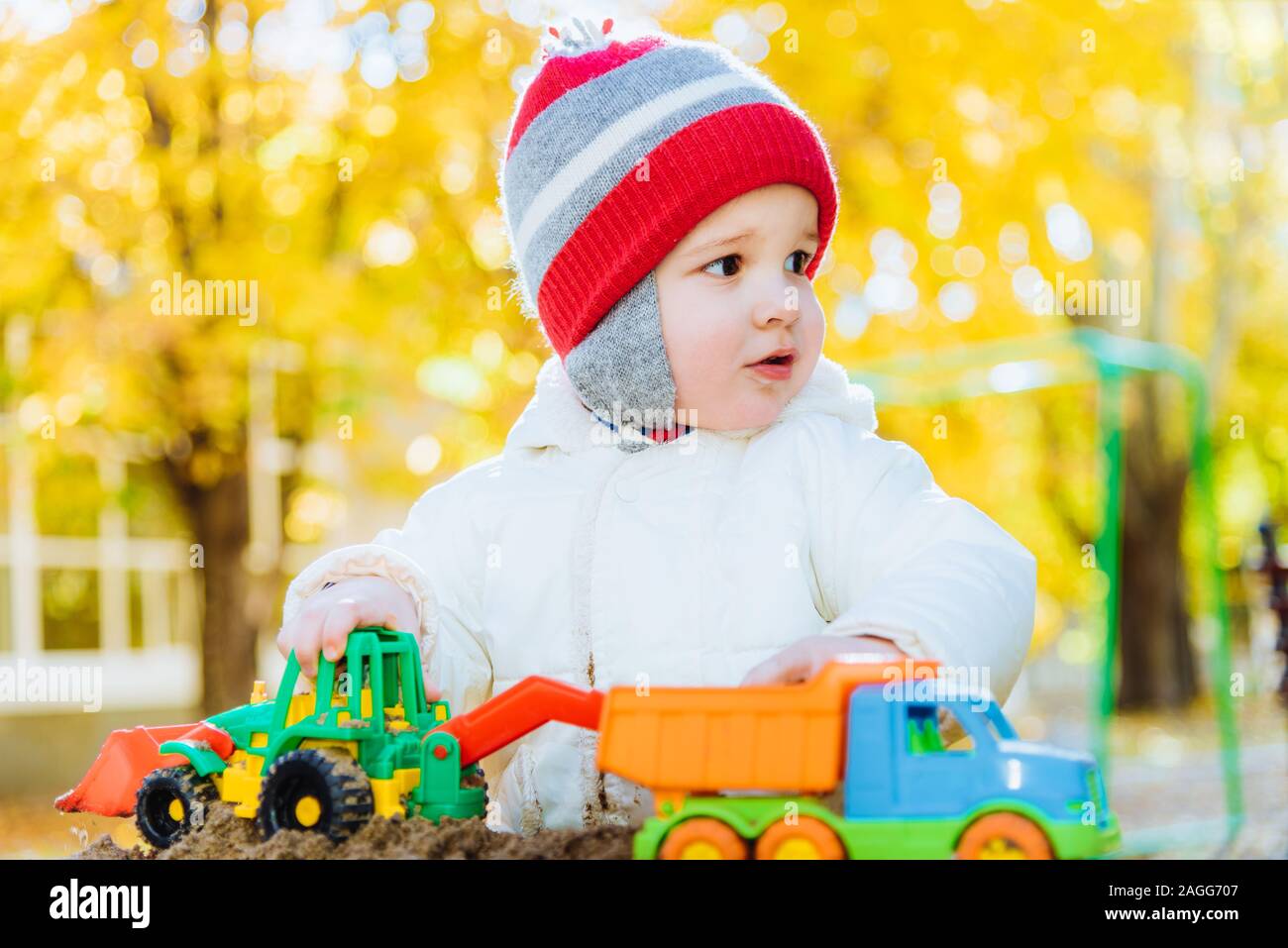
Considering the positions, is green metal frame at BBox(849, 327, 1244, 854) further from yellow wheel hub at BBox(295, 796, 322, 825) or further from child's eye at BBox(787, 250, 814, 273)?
yellow wheel hub at BBox(295, 796, 322, 825)

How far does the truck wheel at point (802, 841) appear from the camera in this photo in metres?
1.06

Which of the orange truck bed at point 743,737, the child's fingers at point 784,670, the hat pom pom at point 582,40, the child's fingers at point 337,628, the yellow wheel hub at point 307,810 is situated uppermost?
the hat pom pom at point 582,40

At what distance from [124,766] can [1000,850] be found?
0.96 m

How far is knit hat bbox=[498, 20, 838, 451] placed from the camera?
1713 millimetres

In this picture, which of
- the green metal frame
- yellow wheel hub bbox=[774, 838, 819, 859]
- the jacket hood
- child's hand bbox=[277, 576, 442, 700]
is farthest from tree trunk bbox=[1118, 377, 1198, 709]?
yellow wheel hub bbox=[774, 838, 819, 859]

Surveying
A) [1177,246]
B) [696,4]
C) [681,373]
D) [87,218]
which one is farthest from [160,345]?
[1177,246]

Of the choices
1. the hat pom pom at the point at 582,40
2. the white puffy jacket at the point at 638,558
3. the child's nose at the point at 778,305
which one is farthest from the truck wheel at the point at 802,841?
the hat pom pom at the point at 582,40

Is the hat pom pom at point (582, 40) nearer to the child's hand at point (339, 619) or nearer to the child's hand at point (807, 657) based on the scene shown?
the child's hand at point (339, 619)

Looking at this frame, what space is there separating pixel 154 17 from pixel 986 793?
5.63 m

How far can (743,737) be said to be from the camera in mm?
1089

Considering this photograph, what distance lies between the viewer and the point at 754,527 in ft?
5.76

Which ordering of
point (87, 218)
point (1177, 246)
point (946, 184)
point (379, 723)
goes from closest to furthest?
1. point (379, 723)
2. point (946, 184)
3. point (87, 218)
4. point (1177, 246)

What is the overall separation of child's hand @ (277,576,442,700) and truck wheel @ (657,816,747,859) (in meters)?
0.49
